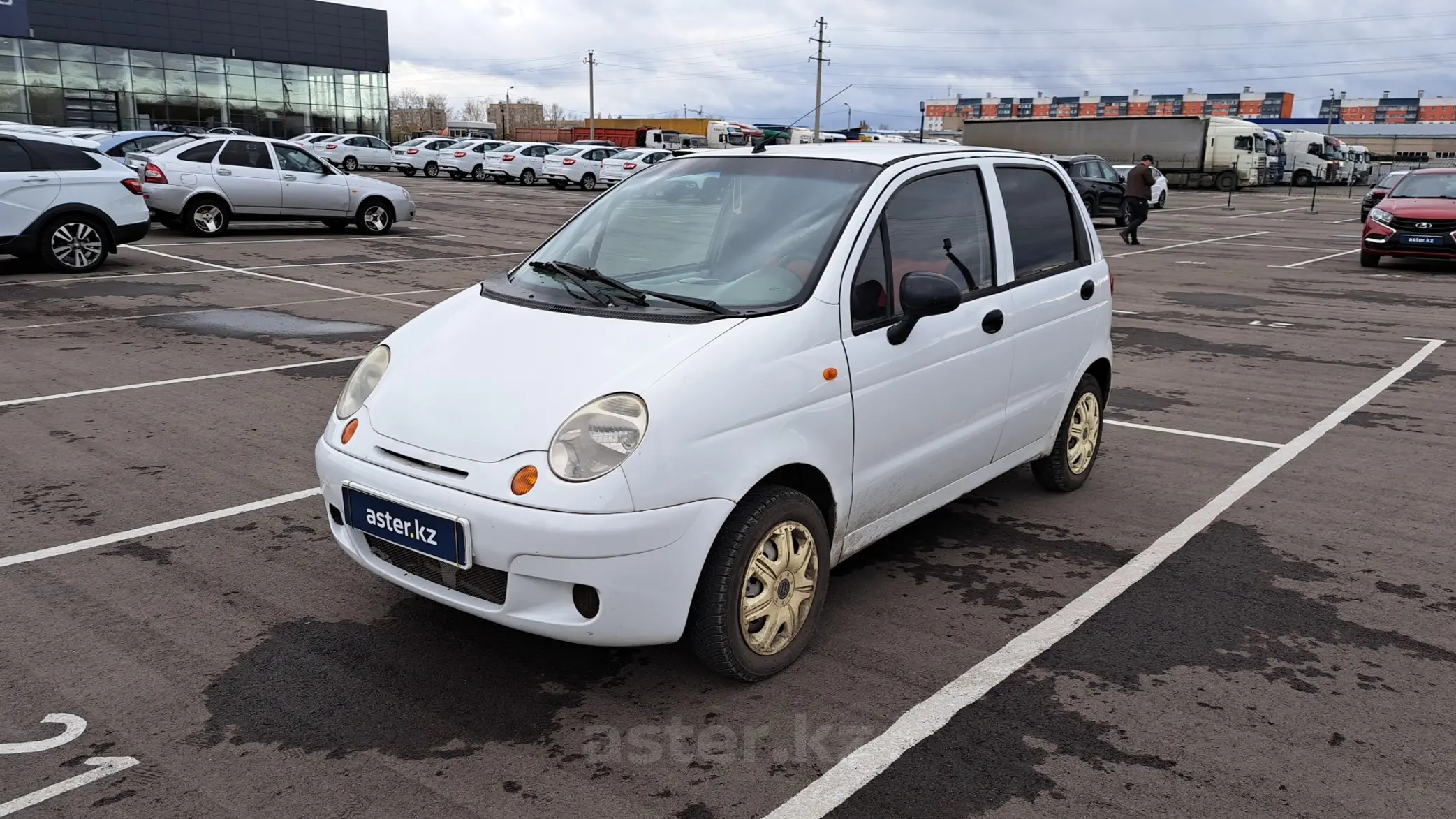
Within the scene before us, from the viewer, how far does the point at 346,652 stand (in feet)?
12.7

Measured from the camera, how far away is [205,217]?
59.5 feet

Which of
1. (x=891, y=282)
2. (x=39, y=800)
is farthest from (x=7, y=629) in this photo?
(x=891, y=282)

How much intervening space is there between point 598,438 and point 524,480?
258 millimetres

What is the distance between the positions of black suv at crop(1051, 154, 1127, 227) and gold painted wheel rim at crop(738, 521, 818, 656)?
80.3 feet

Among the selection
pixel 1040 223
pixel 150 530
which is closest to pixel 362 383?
pixel 150 530

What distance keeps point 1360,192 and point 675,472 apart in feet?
201

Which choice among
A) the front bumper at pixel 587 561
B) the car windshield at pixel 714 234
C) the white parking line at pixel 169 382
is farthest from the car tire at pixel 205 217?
the front bumper at pixel 587 561

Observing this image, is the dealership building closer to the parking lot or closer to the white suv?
the white suv

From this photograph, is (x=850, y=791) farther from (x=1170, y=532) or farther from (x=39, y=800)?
(x=1170, y=532)

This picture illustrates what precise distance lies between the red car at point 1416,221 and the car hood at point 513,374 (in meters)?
17.9

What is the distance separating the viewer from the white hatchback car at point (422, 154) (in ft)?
146

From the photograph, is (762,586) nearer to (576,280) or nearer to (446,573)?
(446,573)

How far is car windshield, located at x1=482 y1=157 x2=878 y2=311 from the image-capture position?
4.00m

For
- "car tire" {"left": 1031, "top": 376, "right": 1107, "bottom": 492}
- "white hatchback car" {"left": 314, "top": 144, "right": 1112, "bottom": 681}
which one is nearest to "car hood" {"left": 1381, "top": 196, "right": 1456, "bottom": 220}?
"car tire" {"left": 1031, "top": 376, "right": 1107, "bottom": 492}
